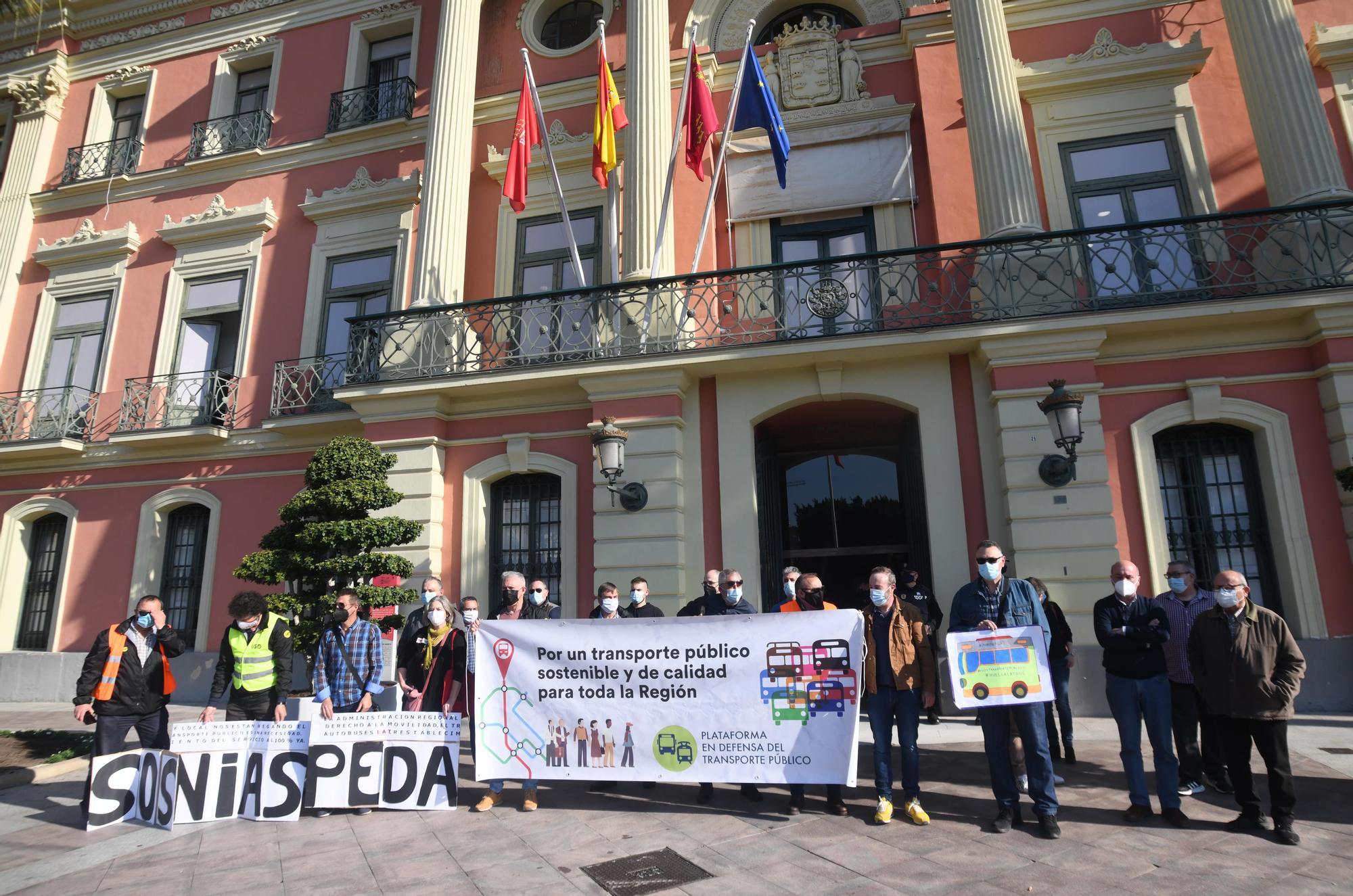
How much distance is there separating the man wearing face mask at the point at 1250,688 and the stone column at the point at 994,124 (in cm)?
647

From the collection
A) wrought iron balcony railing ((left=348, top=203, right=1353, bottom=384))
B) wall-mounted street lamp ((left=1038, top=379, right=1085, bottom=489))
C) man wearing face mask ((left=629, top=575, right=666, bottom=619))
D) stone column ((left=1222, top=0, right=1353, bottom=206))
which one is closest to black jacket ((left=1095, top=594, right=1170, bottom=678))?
wall-mounted street lamp ((left=1038, top=379, right=1085, bottom=489))

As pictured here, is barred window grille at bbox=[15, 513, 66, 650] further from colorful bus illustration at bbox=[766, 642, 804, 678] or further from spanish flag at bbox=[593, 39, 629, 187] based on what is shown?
colorful bus illustration at bbox=[766, 642, 804, 678]

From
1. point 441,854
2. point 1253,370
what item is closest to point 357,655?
point 441,854

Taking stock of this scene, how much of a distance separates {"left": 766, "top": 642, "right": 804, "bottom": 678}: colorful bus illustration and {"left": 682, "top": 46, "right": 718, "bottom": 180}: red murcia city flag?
799 centimetres

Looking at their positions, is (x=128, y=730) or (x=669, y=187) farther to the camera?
(x=669, y=187)

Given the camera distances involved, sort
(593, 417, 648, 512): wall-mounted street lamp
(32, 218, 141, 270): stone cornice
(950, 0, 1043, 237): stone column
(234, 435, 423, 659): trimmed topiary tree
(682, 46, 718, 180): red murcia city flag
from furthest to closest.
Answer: (32, 218, 141, 270): stone cornice, (682, 46, 718, 180): red murcia city flag, (950, 0, 1043, 237): stone column, (593, 417, 648, 512): wall-mounted street lamp, (234, 435, 423, 659): trimmed topiary tree

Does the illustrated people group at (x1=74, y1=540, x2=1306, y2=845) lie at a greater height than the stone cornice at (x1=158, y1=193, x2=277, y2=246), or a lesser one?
lesser

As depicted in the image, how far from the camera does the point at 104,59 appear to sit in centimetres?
1727

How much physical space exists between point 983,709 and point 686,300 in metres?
7.22

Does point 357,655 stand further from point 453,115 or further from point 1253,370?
point 1253,370

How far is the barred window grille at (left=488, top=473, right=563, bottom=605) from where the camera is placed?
38.2 feet

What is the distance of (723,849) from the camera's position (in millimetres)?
4953

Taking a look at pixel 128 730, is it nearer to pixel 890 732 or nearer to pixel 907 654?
pixel 890 732

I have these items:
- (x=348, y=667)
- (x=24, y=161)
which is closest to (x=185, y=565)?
(x=348, y=667)
